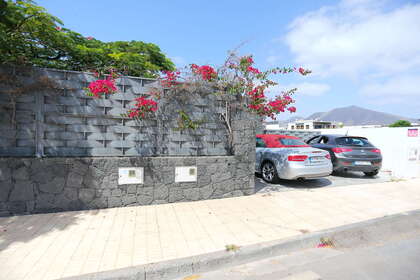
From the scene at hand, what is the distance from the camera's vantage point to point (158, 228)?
3.74m

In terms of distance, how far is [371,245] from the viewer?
3.56 meters

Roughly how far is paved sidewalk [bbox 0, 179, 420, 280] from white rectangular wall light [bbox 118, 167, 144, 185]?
1.74ft

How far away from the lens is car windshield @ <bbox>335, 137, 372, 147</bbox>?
8.03m

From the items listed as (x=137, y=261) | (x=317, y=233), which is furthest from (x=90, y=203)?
(x=317, y=233)

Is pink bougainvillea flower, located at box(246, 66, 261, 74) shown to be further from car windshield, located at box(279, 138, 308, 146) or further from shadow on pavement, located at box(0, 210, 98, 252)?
shadow on pavement, located at box(0, 210, 98, 252)

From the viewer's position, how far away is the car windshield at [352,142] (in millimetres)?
8031

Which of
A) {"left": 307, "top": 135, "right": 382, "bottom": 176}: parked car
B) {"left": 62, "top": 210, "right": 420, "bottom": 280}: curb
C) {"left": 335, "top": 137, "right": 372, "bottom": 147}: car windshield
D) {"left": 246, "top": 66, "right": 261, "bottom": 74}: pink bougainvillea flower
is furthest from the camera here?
{"left": 335, "top": 137, "right": 372, "bottom": 147}: car windshield

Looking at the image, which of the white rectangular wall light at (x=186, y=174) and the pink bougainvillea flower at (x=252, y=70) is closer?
the white rectangular wall light at (x=186, y=174)

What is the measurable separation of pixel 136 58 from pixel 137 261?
635 centimetres

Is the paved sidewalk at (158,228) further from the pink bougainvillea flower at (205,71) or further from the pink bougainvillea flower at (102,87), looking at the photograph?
the pink bougainvillea flower at (205,71)

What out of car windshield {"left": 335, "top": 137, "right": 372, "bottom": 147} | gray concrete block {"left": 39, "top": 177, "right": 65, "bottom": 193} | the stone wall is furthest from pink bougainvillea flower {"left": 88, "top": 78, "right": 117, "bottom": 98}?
car windshield {"left": 335, "top": 137, "right": 372, "bottom": 147}

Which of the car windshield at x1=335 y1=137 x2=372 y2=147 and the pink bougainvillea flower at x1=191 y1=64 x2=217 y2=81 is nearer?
the pink bougainvillea flower at x1=191 y1=64 x2=217 y2=81

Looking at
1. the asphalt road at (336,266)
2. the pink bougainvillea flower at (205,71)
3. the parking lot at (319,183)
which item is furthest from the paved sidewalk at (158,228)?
the pink bougainvillea flower at (205,71)

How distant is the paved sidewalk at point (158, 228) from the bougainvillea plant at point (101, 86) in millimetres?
2219
